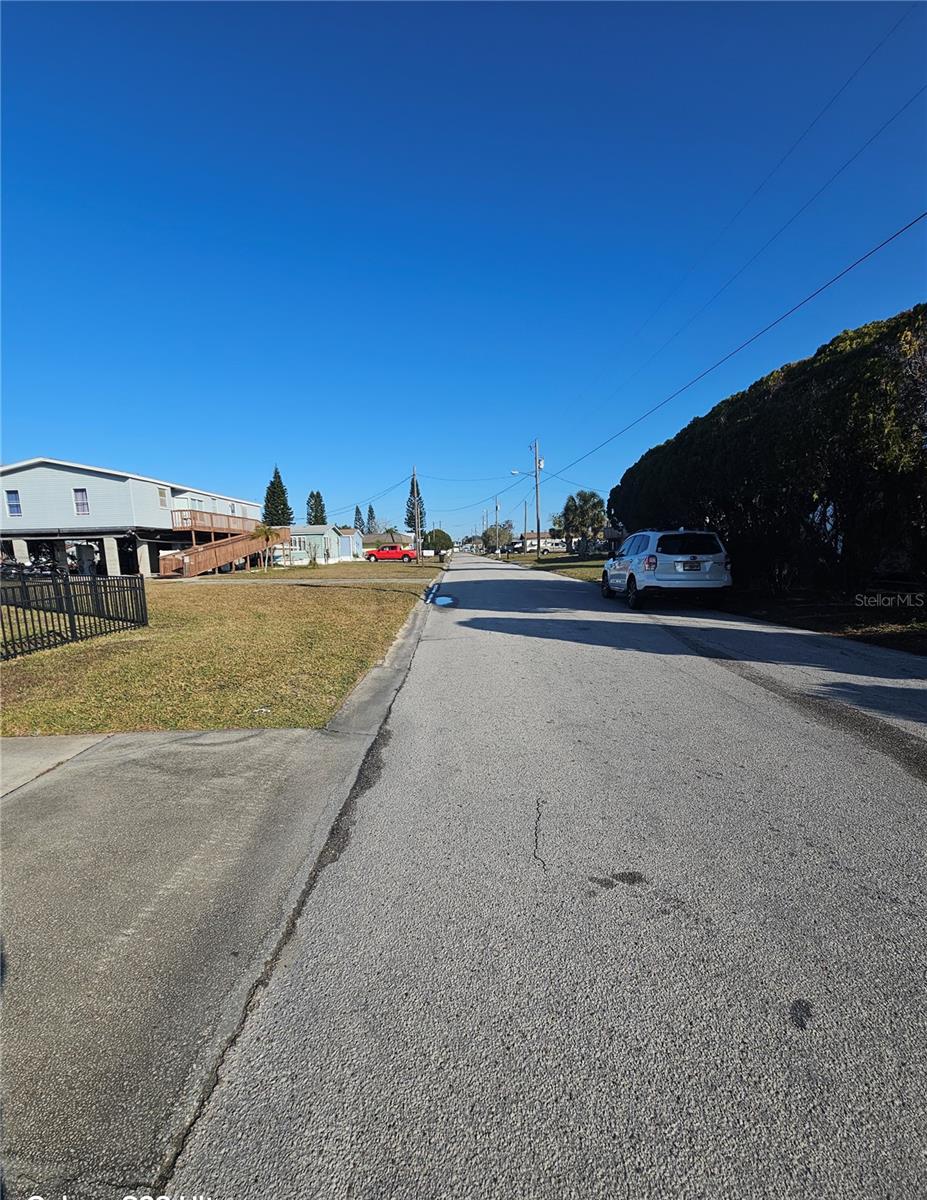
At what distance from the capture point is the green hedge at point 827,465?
9.63m

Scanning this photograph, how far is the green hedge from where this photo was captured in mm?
9633

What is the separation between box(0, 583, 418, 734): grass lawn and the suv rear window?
601cm

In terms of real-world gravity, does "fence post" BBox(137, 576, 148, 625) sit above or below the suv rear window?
below

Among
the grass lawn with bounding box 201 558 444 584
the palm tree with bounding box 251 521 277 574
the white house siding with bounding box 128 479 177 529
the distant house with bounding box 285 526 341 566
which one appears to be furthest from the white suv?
the distant house with bounding box 285 526 341 566

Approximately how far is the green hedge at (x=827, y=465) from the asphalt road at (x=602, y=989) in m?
7.35

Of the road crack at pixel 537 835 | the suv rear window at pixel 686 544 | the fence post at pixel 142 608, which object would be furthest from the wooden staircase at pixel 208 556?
the road crack at pixel 537 835

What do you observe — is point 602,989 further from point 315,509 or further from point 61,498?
point 315,509

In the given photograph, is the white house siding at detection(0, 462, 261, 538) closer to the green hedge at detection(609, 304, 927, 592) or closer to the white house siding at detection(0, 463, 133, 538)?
the white house siding at detection(0, 463, 133, 538)

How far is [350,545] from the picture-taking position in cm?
7888

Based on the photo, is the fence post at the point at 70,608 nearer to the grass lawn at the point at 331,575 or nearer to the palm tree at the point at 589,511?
the grass lawn at the point at 331,575

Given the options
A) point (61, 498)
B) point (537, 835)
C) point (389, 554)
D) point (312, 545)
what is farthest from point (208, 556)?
point (537, 835)

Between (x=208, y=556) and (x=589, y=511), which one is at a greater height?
(x=589, y=511)

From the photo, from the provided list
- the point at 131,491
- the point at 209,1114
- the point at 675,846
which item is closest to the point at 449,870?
the point at 675,846

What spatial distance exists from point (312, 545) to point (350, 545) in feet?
49.7
